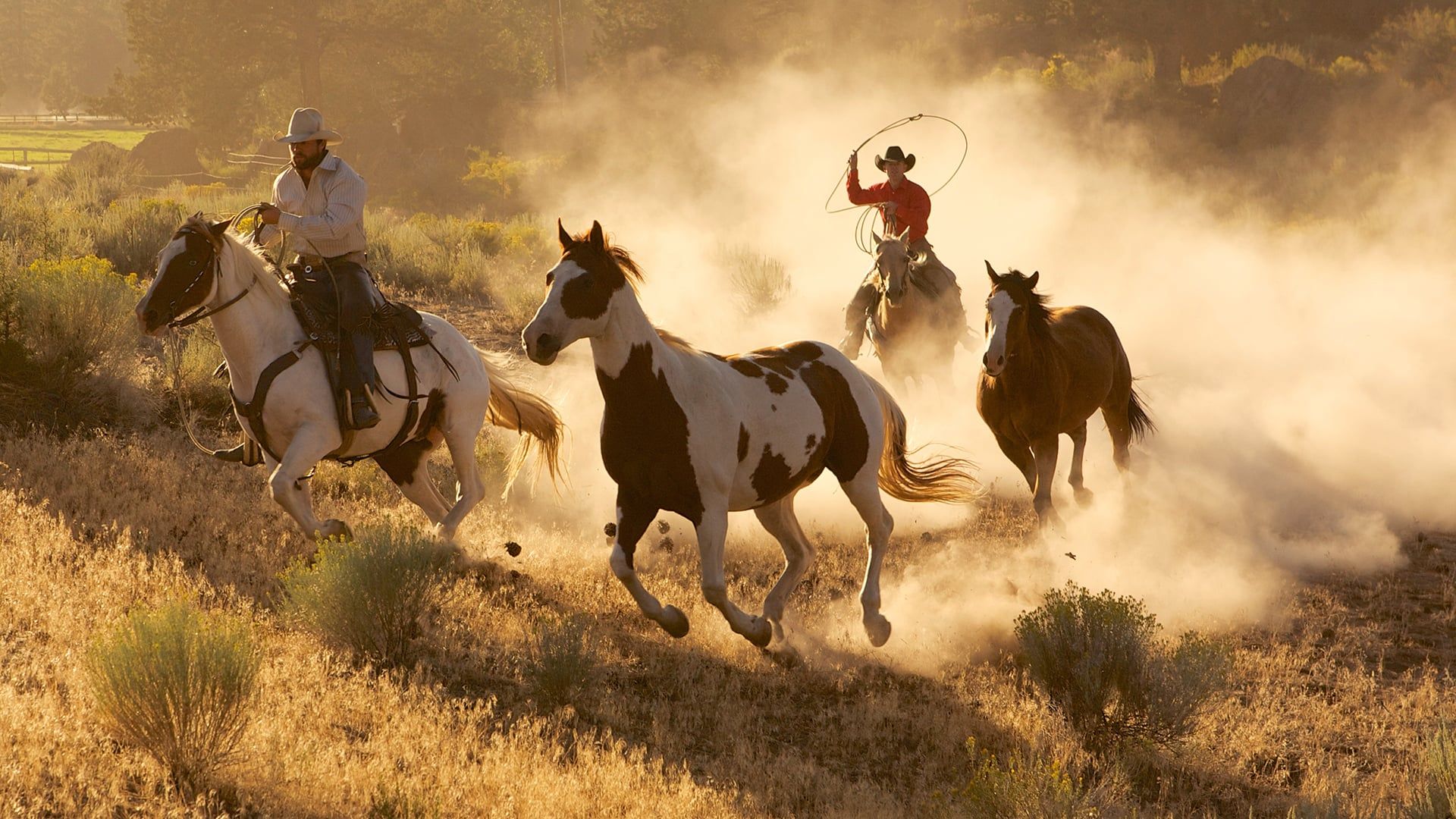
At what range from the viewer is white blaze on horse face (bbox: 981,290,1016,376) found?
9.00 meters

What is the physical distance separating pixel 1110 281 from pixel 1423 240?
662 cm

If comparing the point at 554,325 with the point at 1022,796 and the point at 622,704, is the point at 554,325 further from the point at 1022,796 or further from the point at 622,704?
the point at 1022,796

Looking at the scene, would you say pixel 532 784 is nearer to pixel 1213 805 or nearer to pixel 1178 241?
pixel 1213 805

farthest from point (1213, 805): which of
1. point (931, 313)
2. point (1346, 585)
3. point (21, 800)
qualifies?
point (931, 313)

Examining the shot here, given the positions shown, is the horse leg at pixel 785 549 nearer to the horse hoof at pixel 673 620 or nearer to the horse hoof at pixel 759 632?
the horse hoof at pixel 759 632

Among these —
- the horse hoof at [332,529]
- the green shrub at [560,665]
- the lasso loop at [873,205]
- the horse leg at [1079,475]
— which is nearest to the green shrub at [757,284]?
the lasso loop at [873,205]

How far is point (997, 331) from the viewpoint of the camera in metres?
9.11

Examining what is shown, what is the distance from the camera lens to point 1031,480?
10.3 meters

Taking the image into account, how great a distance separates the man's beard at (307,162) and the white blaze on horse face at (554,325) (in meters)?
2.72

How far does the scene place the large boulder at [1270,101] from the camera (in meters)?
35.3

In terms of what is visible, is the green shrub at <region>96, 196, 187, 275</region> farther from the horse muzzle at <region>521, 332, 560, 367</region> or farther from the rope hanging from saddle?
the horse muzzle at <region>521, 332, 560, 367</region>

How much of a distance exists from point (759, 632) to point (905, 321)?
6.59 m

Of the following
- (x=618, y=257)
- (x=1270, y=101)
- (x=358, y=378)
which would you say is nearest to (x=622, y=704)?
(x=618, y=257)

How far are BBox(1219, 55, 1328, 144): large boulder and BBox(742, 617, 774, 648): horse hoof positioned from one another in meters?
32.5
